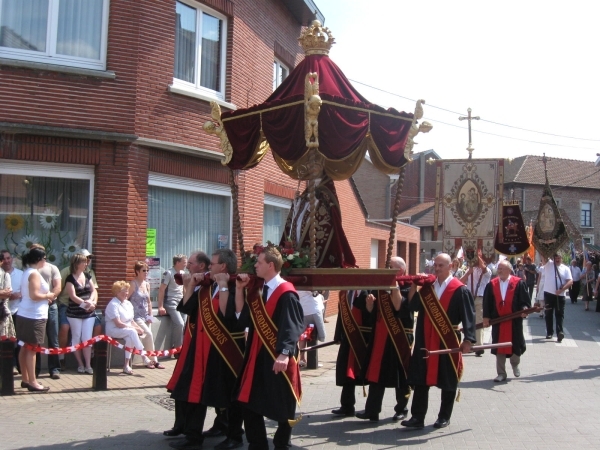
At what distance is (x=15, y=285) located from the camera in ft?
31.7

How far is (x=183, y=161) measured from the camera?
12164mm

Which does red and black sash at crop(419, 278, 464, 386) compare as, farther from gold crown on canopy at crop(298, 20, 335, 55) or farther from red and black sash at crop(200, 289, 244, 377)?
gold crown on canopy at crop(298, 20, 335, 55)

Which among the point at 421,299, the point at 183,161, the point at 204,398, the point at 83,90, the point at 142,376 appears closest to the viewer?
the point at 204,398

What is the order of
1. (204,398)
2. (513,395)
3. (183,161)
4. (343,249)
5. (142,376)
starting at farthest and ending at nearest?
1. (183,161)
2. (142,376)
3. (513,395)
4. (343,249)
5. (204,398)

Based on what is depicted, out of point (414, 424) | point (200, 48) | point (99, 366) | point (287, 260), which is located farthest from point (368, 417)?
point (200, 48)

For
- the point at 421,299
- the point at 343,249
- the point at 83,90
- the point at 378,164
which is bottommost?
the point at 421,299

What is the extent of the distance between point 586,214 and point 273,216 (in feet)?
174

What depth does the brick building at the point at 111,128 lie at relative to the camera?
418 inches

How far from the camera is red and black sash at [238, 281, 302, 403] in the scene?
238 inches

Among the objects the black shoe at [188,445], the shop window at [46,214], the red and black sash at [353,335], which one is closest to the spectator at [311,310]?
the red and black sash at [353,335]

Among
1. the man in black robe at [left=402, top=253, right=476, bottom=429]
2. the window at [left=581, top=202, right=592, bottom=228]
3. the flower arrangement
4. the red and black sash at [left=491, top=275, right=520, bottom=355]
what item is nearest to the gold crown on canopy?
the flower arrangement

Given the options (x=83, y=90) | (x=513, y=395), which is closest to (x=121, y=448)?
(x=513, y=395)

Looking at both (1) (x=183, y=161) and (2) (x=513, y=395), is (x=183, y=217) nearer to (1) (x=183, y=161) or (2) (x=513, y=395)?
(1) (x=183, y=161)

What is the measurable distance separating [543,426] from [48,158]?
7736 mm
